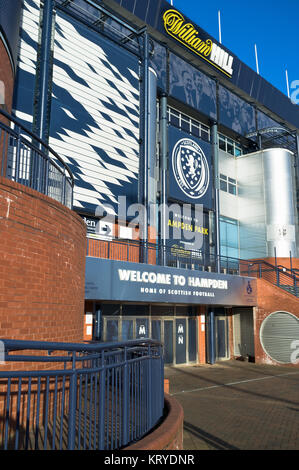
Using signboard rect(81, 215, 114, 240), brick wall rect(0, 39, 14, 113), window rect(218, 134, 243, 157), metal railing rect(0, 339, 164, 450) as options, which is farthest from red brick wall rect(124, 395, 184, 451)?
window rect(218, 134, 243, 157)

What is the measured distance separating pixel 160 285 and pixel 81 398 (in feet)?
39.1

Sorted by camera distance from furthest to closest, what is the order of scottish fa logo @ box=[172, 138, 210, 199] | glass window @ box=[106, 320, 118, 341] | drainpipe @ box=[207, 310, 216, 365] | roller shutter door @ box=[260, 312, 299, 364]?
1. scottish fa logo @ box=[172, 138, 210, 199]
2. drainpipe @ box=[207, 310, 216, 365]
3. roller shutter door @ box=[260, 312, 299, 364]
4. glass window @ box=[106, 320, 118, 341]

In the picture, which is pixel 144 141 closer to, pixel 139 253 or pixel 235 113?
pixel 139 253

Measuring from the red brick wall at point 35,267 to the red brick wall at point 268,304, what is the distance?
15.0m

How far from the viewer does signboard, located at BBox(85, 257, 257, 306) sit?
13.9 meters

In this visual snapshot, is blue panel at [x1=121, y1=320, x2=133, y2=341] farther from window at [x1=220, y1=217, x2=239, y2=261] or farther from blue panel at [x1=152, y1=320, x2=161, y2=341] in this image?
window at [x1=220, y1=217, x2=239, y2=261]

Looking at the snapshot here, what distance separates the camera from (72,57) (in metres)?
17.5

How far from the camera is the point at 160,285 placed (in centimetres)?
1612

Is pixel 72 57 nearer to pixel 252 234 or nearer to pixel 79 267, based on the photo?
pixel 79 267

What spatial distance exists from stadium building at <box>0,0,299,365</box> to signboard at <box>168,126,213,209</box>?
97 millimetres

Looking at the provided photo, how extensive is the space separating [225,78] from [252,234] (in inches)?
424

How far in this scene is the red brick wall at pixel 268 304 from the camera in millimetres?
20031
